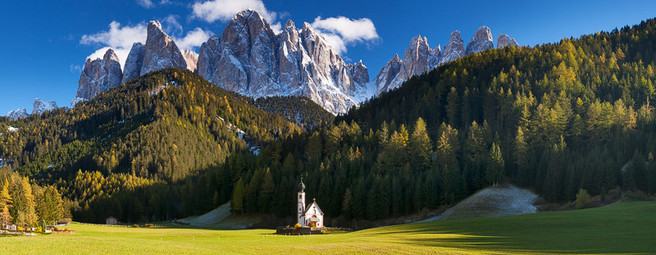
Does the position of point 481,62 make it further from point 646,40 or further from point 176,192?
point 176,192

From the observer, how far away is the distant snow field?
69.2 metres

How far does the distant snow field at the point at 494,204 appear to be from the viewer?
6919cm

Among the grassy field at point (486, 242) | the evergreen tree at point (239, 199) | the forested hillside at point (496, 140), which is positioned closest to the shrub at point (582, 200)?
the forested hillside at point (496, 140)

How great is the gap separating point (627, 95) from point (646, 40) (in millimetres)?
48394

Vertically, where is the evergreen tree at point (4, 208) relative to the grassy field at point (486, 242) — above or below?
above

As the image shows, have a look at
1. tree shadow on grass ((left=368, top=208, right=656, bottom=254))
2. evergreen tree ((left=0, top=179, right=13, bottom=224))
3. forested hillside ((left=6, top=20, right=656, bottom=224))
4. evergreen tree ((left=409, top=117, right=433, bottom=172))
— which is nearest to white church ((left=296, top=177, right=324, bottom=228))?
forested hillside ((left=6, top=20, right=656, bottom=224))

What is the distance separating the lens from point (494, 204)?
72.6m

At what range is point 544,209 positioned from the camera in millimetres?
69750

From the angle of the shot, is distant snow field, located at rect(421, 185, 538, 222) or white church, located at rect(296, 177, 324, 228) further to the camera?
white church, located at rect(296, 177, 324, 228)

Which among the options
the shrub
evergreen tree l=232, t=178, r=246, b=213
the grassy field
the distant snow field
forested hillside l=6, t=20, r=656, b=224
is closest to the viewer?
the grassy field

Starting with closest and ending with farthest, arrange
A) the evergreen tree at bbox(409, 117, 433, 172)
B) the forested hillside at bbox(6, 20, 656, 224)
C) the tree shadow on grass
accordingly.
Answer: the tree shadow on grass
the forested hillside at bbox(6, 20, 656, 224)
the evergreen tree at bbox(409, 117, 433, 172)

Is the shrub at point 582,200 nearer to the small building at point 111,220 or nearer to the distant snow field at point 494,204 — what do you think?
the distant snow field at point 494,204

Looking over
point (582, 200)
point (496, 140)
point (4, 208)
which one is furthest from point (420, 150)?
point (4, 208)

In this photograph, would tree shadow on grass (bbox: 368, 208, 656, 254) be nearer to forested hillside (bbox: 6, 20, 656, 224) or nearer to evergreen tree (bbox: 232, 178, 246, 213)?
forested hillside (bbox: 6, 20, 656, 224)
